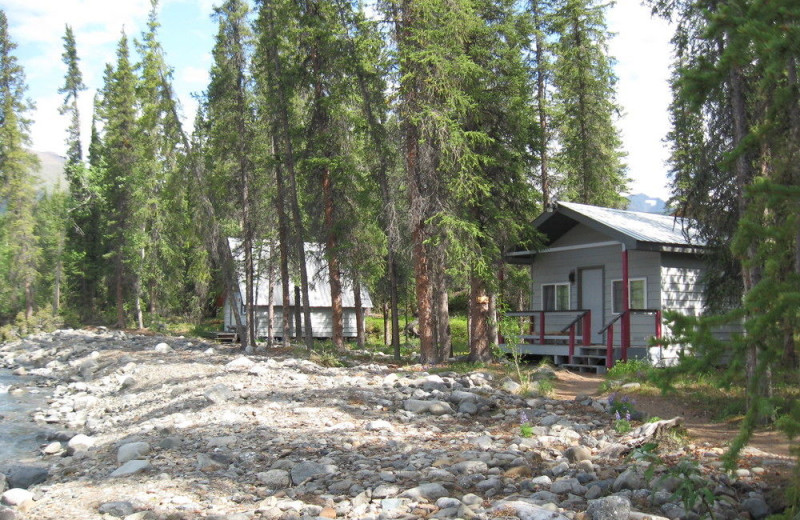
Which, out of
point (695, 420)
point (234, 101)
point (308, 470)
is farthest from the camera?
point (234, 101)

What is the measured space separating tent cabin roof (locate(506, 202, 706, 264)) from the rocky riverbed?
4755mm

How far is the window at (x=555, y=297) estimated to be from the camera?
19.1 metres

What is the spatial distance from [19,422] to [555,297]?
13.9m

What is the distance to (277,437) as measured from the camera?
8844 millimetres

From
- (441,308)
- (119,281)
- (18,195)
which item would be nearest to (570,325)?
(441,308)

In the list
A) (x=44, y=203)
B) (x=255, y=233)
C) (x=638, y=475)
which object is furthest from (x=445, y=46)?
(x=44, y=203)

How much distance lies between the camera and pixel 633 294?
55.9ft

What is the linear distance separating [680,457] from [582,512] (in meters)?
2.30

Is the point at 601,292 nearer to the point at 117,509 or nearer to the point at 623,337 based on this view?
the point at 623,337

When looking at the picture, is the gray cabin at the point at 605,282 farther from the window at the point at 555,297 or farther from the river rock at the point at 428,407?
the river rock at the point at 428,407

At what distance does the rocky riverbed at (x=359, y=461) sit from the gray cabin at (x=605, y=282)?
410cm

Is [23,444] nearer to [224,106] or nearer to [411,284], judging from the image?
[224,106]

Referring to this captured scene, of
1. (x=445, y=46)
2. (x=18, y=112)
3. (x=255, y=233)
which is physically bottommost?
(x=255, y=233)

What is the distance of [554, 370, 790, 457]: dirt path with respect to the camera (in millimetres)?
8391
